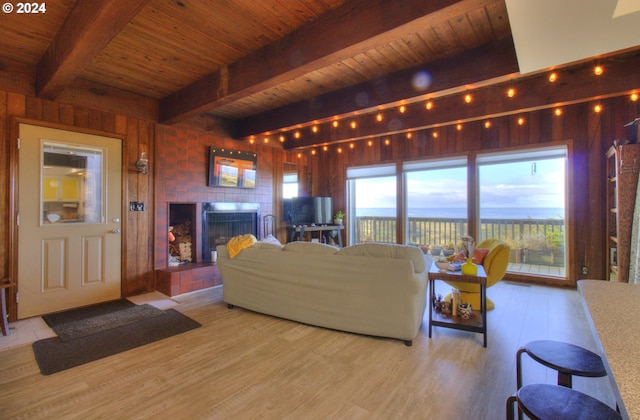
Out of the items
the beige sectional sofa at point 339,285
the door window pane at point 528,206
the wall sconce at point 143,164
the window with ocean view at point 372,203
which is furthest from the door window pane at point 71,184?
the door window pane at point 528,206

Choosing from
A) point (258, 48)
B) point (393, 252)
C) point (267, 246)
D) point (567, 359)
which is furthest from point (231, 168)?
point (567, 359)

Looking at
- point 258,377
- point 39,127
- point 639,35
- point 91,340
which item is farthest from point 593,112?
point 39,127

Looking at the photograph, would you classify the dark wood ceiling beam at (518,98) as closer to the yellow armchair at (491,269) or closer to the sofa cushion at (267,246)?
the yellow armchair at (491,269)

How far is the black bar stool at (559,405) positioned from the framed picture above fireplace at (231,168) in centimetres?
462

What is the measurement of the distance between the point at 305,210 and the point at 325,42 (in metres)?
4.05

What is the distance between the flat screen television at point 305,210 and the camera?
6.01m

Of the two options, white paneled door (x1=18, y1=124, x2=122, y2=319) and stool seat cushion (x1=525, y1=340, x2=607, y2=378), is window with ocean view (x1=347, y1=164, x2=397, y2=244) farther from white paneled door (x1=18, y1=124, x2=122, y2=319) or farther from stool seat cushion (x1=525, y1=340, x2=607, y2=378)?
stool seat cushion (x1=525, y1=340, x2=607, y2=378)

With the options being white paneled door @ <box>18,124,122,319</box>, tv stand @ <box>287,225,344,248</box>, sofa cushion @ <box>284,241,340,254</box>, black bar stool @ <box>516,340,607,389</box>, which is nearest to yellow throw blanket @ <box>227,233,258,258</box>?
Result: sofa cushion @ <box>284,241,340,254</box>

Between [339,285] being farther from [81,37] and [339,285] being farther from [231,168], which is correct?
[231,168]

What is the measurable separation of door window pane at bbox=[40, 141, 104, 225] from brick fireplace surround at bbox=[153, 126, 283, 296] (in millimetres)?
686

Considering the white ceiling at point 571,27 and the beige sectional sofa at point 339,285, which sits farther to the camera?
the beige sectional sofa at point 339,285

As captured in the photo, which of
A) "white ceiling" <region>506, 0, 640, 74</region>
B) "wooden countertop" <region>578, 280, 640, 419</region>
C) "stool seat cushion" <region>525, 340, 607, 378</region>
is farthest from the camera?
"white ceiling" <region>506, 0, 640, 74</region>

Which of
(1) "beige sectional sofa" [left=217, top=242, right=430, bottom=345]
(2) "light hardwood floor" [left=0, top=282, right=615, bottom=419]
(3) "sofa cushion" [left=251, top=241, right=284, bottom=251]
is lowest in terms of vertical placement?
(2) "light hardwood floor" [left=0, top=282, right=615, bottom=419]

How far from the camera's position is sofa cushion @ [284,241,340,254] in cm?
286
